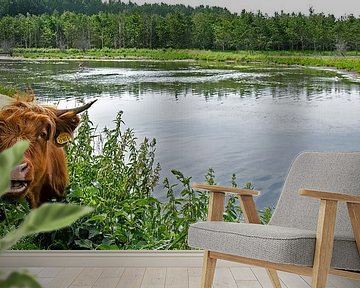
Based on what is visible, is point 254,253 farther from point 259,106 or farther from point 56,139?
point 259,106

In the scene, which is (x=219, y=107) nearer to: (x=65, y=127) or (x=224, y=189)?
(x=65, y=127)

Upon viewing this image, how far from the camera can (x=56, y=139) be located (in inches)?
149

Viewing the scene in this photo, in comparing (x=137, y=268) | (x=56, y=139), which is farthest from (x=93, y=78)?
(x=137, y=268)

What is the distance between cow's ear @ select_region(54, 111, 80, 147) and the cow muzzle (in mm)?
265

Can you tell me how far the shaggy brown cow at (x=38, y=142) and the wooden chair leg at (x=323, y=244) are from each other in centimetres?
149

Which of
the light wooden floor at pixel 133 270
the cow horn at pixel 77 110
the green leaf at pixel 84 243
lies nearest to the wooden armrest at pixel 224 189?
the light wooden floor at pixel 133 270

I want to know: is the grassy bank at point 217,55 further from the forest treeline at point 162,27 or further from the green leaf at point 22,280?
the green leaf at point 22,280

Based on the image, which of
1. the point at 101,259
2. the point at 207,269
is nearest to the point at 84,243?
the point at 101,259

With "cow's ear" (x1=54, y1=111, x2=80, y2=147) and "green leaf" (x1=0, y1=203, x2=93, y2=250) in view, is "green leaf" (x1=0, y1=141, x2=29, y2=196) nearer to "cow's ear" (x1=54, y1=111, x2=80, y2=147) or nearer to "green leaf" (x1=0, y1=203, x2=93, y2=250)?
"green leaf" (x1=0, y1=203, x2=93, y2=250)

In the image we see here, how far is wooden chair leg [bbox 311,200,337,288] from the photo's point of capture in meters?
2.61

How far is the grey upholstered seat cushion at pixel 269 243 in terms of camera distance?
260 centimetres

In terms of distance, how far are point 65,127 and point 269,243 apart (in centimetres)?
161

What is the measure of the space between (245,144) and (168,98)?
1.90ft

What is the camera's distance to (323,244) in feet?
8.63
